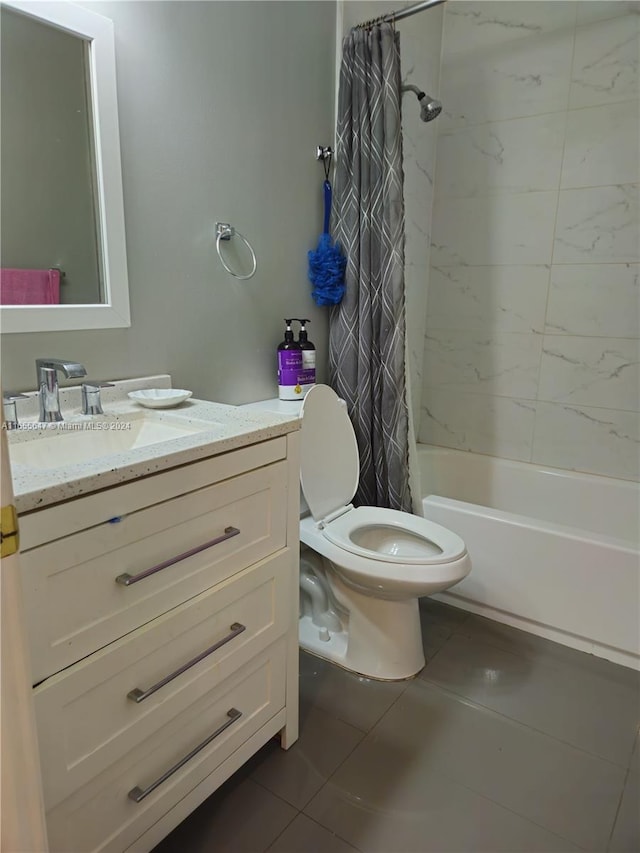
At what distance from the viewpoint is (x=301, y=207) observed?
6.28 feet

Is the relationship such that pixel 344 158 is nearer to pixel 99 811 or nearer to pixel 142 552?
pixel 142 552

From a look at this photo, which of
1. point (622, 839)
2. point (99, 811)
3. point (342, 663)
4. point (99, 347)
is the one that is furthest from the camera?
point (342, 663)

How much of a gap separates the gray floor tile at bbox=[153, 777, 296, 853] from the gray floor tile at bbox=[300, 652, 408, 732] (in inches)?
13.1

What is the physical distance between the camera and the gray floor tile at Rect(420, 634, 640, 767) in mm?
1517

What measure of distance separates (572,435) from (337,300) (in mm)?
1209

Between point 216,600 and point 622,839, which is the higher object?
point 216,600

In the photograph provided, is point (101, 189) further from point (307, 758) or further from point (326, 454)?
point (307, 758)

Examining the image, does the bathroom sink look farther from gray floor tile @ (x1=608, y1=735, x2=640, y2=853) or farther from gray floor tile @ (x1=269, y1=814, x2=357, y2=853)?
gray floor tile @ (x1=608, y1=735, x2=640, y2=853)

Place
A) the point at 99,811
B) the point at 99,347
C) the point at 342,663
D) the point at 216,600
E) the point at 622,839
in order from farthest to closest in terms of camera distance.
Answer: the point at 342,663
the point at 99,347
the point at 622,839
the point at 216,600
the point at 99,811

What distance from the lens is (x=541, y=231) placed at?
2307 millimetres

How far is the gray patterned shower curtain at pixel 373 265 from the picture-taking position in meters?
1.85

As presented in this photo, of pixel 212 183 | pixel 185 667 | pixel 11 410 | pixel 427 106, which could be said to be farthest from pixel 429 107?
pixel 185 667

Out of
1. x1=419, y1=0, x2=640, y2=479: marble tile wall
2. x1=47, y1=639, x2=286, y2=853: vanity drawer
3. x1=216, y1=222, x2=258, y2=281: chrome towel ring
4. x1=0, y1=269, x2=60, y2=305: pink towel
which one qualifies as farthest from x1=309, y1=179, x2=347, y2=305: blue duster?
x1=47, y1=639, x2=286, y2=853: vanity drawer

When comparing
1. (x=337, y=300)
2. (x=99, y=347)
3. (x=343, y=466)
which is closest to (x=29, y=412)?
(x=99, y=347)
